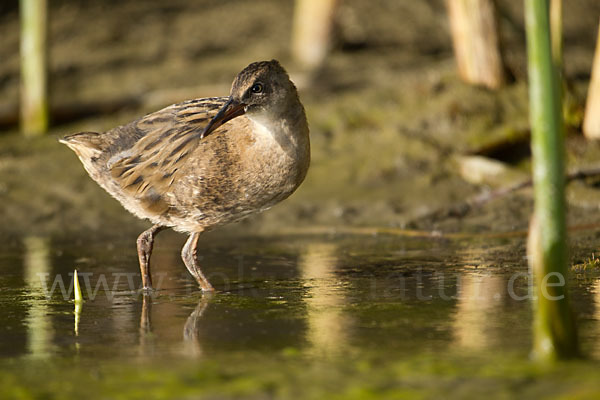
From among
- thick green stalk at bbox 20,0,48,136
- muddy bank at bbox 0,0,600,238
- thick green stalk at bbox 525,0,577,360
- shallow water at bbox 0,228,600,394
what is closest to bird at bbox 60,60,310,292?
shallow water at bbox 0,228,600,394

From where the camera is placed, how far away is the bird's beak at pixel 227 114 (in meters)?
6.08

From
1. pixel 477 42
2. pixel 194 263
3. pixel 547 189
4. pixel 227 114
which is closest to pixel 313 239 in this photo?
pixel 194 263

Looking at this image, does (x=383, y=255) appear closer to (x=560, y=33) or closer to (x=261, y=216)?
(x=261, y=216)

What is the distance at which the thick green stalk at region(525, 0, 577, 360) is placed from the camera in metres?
3.97

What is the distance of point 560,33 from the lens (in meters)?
8.66

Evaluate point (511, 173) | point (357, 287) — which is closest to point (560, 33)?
point (511, 173)

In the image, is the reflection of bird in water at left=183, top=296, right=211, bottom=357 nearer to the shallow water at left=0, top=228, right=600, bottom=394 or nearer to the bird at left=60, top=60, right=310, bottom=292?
the shallow water at left=0, top=228, right=600, bottom=394

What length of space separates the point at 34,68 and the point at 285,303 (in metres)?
6.67

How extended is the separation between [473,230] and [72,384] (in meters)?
4.76

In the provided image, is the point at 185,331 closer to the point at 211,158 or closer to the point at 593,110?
the point at 211,158

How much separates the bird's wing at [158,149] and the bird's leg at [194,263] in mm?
323

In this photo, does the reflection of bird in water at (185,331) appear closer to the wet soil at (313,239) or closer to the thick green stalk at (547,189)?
the wet soil at (313,239)

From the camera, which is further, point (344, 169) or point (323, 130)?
point (323, 130)

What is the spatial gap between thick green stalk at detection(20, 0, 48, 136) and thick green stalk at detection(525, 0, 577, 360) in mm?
8223
